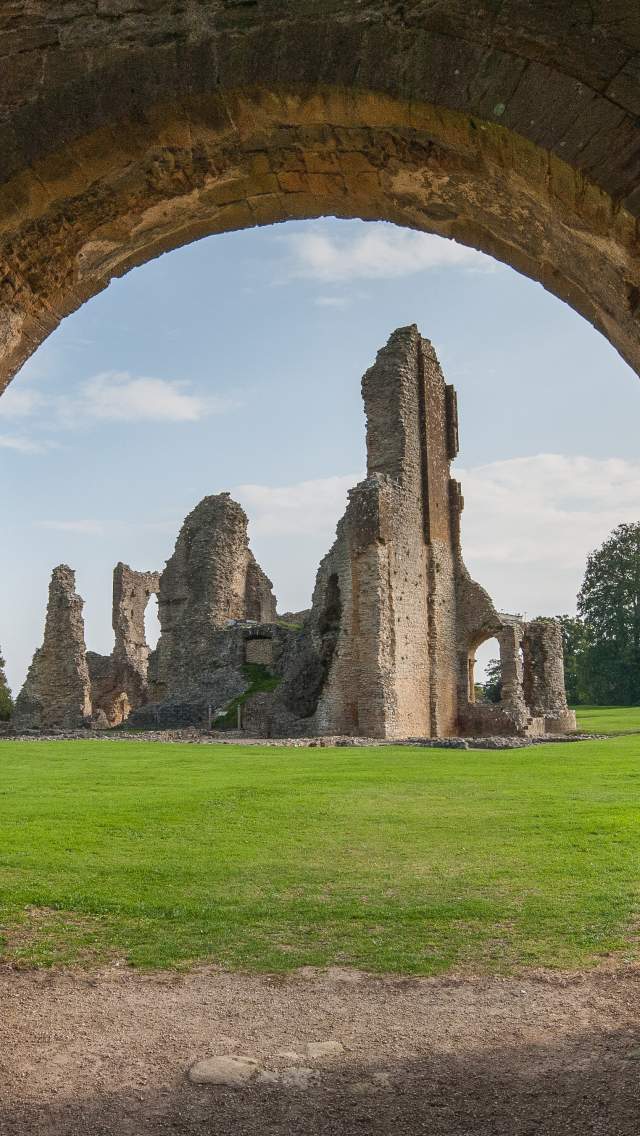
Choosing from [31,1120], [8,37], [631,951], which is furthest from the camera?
[631,951]

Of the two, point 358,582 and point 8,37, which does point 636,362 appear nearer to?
point 8,37

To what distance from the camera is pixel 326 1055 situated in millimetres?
4289

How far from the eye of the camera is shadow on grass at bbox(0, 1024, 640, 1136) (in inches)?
138

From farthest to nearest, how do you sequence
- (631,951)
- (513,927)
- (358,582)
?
(358,582) < (513,927) < (631,951)

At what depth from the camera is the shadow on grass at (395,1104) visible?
350 centimetres

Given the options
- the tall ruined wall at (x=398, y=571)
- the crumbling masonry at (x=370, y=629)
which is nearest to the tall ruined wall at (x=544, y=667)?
the crumbling masonry at (x=370, y=629)

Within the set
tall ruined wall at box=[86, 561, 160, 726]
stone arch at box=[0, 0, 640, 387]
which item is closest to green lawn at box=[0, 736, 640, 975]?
stone arch at box=[0, 0, 640, 387]

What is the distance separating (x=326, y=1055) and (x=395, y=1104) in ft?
2.09

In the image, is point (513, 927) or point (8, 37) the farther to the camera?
point (513, 927)

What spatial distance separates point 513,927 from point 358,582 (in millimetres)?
16533

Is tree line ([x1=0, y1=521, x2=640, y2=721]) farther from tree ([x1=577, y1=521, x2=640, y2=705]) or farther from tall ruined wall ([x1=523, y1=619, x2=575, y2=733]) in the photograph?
tall ruined wall ([x1=523, y1=619, x2=575, y2=733])

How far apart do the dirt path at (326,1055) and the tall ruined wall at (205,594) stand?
23.0 meters

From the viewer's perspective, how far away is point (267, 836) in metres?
8.27

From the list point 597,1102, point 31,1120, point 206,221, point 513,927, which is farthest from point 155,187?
point 513,927
